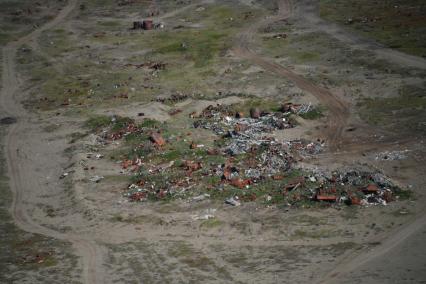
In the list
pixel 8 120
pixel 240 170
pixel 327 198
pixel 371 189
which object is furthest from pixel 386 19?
pixel 8 120

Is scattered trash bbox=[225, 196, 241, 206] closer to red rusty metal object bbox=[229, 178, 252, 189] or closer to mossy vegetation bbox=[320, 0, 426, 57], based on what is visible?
red rusty metal object bbox=[229, 178, 252, 189]

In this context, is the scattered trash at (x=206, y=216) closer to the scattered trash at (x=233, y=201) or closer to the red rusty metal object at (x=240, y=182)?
the scattered trash at (x=233, y=201)

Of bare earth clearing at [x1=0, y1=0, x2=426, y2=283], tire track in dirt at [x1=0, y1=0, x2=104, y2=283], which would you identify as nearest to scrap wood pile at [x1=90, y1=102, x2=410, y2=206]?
bare earth clearing at [x1=0, y1=0, x2=426, y2=283]

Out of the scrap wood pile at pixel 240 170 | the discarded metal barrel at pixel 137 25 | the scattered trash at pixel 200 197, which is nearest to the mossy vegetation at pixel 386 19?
the scrap wood pile at pixel 240 170

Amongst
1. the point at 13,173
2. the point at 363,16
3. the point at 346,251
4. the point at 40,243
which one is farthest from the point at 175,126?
the point at 363,16

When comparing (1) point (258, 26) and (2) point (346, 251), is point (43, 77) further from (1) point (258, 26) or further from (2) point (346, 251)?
(2) point (346, 251)

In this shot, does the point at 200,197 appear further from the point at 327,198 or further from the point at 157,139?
the point at 157,139
